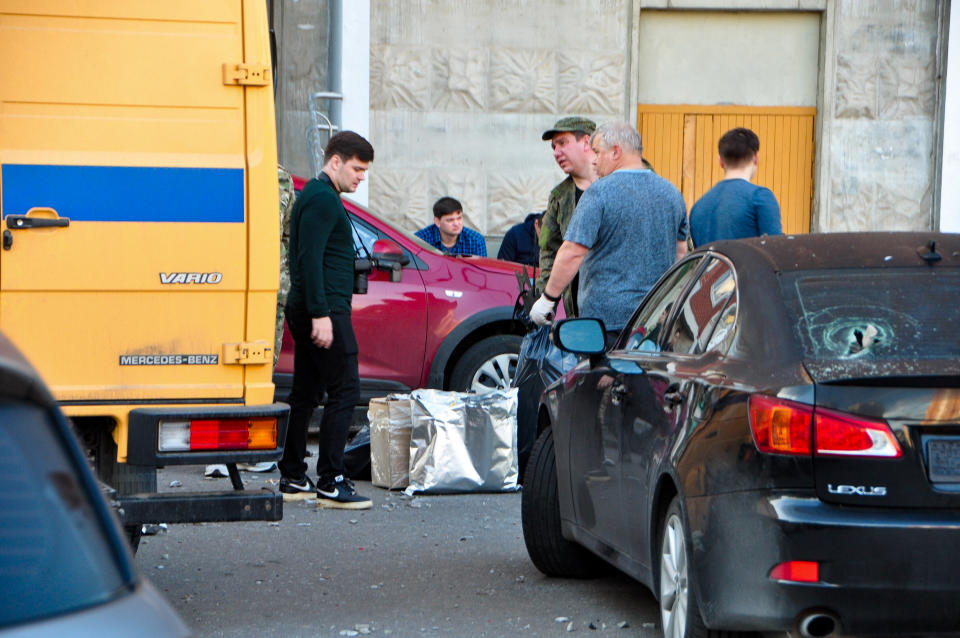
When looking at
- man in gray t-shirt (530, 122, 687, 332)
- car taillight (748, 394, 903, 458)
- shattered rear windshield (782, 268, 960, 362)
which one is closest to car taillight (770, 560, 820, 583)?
car taillight (748, 394, 903, 458)

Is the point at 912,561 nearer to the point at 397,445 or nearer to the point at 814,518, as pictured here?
the point at 814,518

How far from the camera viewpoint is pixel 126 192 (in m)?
5.36

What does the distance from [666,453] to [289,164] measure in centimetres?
1144

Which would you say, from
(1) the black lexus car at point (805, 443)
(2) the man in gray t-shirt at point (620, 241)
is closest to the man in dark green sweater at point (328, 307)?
(2) the man in gray t-shirt at point (620, 241)

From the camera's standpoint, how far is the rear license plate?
12.6 feet

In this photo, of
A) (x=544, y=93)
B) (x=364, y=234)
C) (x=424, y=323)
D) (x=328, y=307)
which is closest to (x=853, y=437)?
(x=328, y=307)

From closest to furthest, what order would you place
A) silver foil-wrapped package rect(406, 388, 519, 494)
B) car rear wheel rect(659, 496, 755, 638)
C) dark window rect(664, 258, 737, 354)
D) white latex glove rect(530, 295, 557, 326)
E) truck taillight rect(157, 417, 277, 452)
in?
car rear wheel rect(659, 496, 755, 638), dark window rect(664, 258, 737, 354), truck taillight rect(157, 417, 277, 452), white latex glove rect(530, 295, 557, 326), silver foil-wrapped package rect(406, 388, 519, 494)

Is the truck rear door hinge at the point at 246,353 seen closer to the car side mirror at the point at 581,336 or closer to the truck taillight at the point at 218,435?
the truck taillight at the point at 218,435

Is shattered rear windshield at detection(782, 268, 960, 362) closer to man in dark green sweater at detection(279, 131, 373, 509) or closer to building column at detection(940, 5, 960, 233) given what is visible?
man in dark green sweater at detection(279, 131, 373, 509)

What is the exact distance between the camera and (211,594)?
6070 mm

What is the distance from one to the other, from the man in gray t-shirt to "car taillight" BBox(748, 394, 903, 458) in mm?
3231

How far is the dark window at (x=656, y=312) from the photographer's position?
206 inches

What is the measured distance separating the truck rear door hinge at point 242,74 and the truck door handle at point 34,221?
771 millimetres

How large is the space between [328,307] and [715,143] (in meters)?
8.33
